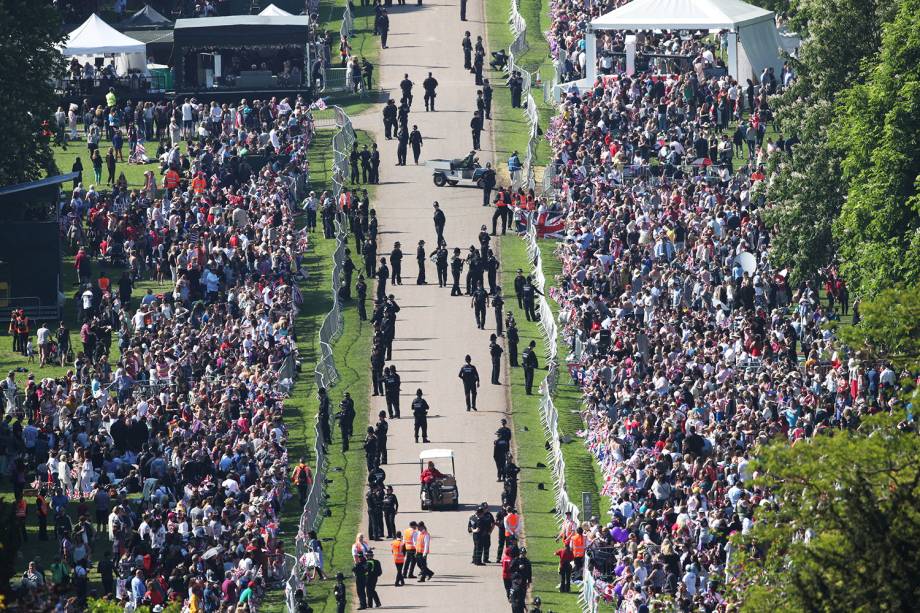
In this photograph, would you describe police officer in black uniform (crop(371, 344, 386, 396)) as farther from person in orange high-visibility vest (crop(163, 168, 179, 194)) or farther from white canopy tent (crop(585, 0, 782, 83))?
white canopy tent (crop(585, 0, 782, 83))

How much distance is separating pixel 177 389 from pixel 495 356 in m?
7.90

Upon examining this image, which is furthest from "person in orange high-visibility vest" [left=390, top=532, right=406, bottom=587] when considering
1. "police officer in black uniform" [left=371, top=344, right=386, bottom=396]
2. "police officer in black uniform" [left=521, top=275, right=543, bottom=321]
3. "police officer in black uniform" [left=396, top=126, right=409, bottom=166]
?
"police officer in black uniform" [left=396, top=126, right=409, bottom=166]

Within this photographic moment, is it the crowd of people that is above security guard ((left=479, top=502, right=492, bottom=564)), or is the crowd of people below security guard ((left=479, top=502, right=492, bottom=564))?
above

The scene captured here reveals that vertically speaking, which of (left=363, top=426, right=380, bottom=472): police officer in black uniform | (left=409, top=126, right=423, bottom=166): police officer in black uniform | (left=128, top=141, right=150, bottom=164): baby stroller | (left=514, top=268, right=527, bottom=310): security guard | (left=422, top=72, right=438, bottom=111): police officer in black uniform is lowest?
(left=363, top=426, right=380, bottom=472): police officer in black uniform

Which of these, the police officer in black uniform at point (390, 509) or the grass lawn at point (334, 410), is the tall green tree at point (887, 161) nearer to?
the grass lawn at point (334, 410)

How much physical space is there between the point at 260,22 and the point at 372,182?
36.0 feet

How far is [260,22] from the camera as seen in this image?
8169 cm

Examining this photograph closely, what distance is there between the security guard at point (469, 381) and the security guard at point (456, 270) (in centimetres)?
698

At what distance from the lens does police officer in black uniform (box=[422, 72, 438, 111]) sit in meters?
79.2

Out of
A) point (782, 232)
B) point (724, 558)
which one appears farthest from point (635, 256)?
point (724, 558)

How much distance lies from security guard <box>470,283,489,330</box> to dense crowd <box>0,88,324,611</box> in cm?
489

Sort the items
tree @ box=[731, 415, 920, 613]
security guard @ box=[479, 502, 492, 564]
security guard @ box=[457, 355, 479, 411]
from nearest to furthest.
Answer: tree @ box=[731, 415, 920, 613] < security guard @ box=[479, 502, 492, 564] < security guard @ box=[457, 355, 479, 411]

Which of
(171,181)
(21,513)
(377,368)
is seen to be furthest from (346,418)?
(171,181)

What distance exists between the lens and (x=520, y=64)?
275 feet
